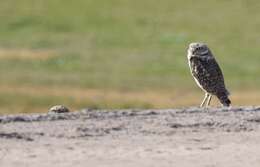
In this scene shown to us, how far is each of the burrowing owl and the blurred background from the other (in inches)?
554

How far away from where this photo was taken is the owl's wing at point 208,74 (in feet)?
46.1

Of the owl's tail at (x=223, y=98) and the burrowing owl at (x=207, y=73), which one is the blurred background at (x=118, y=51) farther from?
the owl's tail at (x=223, y=98)

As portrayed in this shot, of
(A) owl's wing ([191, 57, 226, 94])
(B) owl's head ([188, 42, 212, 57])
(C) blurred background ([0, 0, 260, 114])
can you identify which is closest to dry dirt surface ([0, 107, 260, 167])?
(A) owl's wing ([191, 57, 226, 94])

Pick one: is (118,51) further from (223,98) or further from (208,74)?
(223,98)

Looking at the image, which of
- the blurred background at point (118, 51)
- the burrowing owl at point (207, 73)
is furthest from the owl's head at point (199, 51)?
the blurred background at point (118, 51)

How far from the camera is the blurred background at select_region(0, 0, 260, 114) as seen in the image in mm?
33594

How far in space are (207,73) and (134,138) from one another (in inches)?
131

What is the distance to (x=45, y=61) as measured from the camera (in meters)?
45.2

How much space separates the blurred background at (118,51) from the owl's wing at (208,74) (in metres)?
14.1

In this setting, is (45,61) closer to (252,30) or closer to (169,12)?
(252,30)

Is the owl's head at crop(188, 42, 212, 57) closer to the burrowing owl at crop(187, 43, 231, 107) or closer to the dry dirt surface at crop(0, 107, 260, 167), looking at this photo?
the burrowing owl at crop(187, 43, 231, 107)

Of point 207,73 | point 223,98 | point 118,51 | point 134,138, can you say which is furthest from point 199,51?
point 118,51

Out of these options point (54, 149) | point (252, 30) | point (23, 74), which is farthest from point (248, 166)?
point (252, 30)

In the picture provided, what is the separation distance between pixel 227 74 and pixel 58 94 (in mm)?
9673
